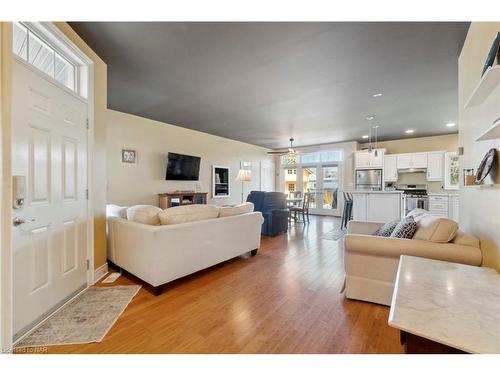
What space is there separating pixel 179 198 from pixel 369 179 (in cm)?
609

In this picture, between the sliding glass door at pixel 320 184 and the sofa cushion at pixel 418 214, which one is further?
the sliding glass door at pixel 320 184

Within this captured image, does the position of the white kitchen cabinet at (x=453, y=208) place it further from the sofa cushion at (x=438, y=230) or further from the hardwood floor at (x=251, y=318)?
the sofa cushion at (x=438, y=230)

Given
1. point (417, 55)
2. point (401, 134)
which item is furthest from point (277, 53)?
point (401, 134)

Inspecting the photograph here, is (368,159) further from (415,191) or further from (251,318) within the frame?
(251,318)

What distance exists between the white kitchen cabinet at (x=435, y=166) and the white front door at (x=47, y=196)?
8230 millimetres

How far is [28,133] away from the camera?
5.60 ft

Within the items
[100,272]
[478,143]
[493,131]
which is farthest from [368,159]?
[100,272]

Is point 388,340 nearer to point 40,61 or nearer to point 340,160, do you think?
point 40,61

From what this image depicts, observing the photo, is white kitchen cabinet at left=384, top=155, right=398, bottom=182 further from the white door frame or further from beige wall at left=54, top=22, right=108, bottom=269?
the white door frame

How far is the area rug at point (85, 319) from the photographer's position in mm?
1628

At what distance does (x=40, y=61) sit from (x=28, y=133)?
2.78 ft

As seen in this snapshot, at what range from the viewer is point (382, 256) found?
6.84ft

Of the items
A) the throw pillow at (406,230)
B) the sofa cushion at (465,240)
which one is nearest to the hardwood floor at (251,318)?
the throw pillow at (406,230)

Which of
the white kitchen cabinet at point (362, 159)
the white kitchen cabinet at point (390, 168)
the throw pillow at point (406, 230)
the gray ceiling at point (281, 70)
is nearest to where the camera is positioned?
the throw pillow at point (406, 230)
